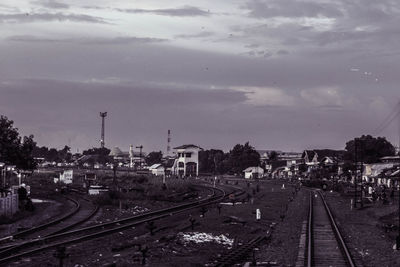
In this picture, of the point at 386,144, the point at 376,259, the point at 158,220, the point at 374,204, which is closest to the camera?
the point at 376,259

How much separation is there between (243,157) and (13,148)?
12332cm

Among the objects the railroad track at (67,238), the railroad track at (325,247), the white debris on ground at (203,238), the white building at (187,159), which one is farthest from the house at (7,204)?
the white building at (187,159)

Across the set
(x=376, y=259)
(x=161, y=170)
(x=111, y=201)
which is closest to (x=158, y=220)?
(x=111, y=201)

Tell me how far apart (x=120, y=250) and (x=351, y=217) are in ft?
86.8

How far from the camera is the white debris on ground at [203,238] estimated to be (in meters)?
27.6

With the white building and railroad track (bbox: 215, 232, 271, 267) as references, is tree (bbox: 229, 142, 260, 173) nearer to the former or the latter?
the white building

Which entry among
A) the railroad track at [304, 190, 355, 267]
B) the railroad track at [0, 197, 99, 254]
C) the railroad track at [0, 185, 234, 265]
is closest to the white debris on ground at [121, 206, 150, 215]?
the railroad track at [0, 197, 99, 254]

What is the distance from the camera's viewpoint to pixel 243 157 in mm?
176875

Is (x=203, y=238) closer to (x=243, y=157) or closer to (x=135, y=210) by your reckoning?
(x=135, y=210)

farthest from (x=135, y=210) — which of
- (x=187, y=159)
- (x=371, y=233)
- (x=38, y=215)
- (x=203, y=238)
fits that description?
(x=187, y=159)

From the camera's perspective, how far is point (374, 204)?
59500mm

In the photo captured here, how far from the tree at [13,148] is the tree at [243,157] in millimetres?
118868

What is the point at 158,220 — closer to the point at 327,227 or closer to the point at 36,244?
the point at 327,227

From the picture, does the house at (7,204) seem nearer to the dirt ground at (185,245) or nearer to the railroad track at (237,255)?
the dirt ground at (185,245)
